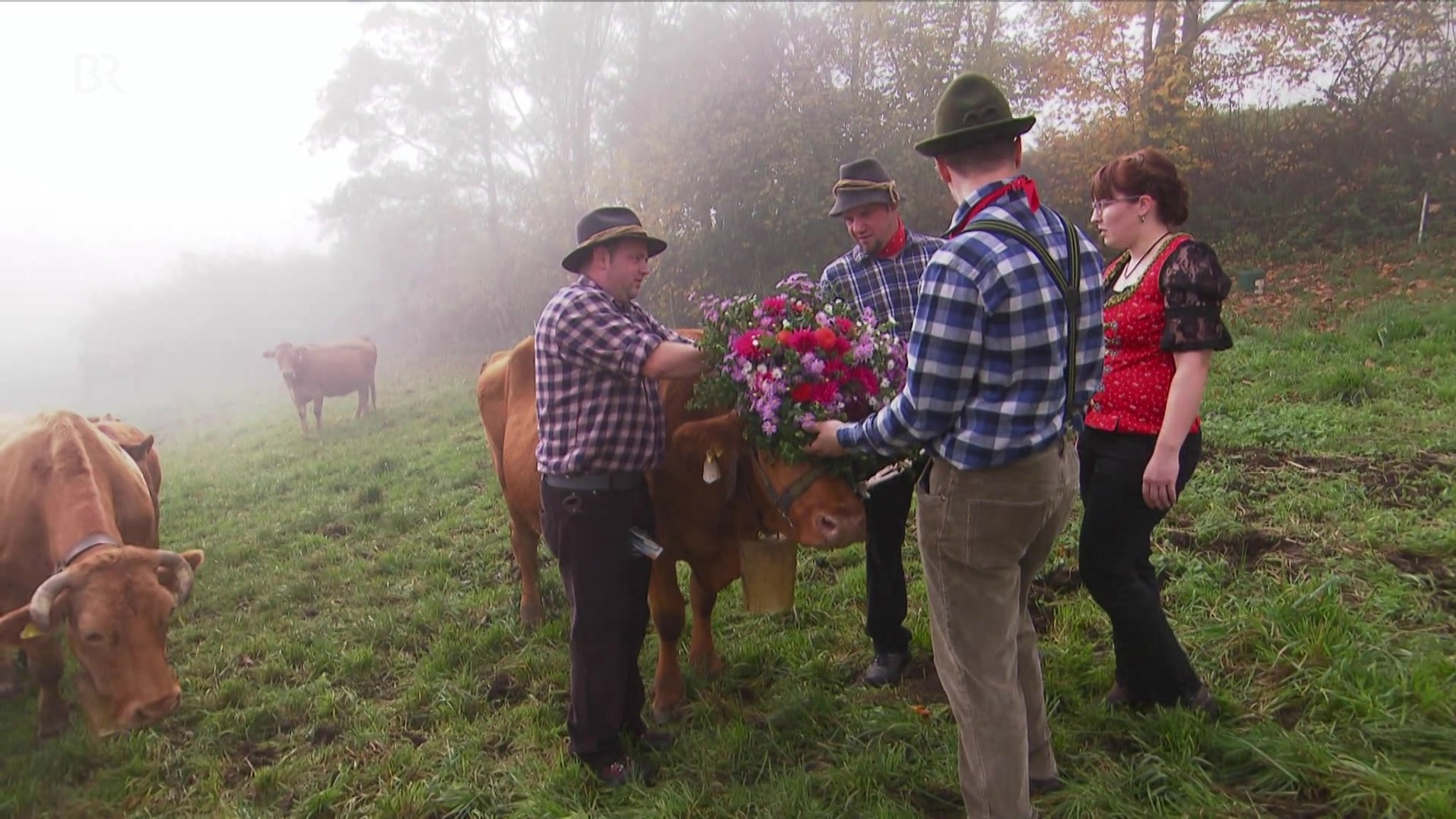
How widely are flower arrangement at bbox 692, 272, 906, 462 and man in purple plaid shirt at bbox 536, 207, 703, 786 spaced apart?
0.53 ft

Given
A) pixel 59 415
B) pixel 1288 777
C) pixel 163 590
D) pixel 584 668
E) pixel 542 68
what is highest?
pixel 542 68

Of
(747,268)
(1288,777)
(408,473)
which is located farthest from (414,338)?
(1288,777)

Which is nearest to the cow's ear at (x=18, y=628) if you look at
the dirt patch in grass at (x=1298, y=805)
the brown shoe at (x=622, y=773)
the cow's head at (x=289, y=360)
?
the brown shoe at (x=622, y=773)

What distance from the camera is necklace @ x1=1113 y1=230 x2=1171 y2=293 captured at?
2947mm

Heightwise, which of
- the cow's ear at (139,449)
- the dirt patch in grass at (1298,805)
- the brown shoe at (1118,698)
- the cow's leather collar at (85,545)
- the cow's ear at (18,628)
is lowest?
the dirt patch in grass at (1298,805)

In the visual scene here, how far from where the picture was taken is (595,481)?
326 centimetres

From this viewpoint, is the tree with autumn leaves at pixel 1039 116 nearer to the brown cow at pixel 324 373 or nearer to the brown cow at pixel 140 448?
the brown cow at pixel 324 373

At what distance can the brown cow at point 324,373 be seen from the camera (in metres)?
15.1

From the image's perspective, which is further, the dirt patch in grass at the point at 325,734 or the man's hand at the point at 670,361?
the dirt patch in grass at the point at 325,734

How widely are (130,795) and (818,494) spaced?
3506 mm

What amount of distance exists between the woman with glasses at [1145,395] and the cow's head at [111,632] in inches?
165

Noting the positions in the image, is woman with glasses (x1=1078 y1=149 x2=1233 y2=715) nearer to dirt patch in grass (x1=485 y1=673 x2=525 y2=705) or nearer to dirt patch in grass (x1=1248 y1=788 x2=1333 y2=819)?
dirt patch in grass (x1=1248 y1=788 x2=1333 y2=819)

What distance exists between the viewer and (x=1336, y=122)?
13625 mm

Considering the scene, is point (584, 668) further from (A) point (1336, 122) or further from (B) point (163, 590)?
(A) point (1336, 122)
